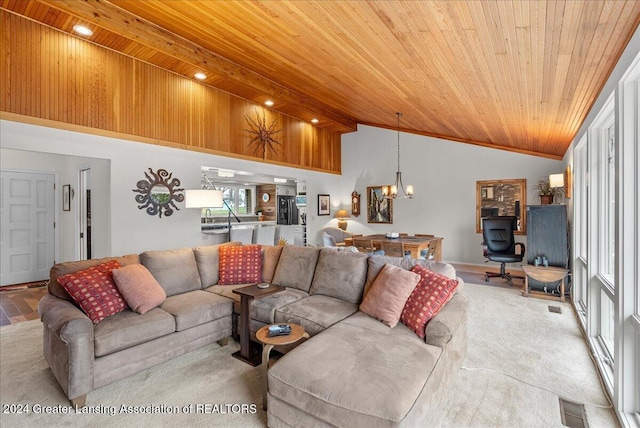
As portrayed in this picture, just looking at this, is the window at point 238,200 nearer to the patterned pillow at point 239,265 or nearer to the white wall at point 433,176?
the white wall at point 433,176

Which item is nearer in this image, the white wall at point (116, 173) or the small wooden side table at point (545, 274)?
the white wall at point (116, 173)

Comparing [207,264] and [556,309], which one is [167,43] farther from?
[556,309]

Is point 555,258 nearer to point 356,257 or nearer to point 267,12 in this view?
point 356,257

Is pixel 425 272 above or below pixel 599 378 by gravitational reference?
above

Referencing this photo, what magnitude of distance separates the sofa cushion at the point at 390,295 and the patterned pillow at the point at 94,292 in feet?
7.09

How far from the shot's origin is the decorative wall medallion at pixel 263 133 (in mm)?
6168

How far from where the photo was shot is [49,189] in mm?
5902

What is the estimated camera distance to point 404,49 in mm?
2789

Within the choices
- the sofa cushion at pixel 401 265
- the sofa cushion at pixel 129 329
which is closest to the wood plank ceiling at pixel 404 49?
the sofa cushion at pixel 401 265

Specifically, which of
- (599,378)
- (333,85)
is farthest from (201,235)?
(599,378)

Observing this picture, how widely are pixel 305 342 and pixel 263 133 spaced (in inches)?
199

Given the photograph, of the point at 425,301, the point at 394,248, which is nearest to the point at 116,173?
the point at 425,301

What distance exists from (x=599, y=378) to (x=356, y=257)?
2.21 metres

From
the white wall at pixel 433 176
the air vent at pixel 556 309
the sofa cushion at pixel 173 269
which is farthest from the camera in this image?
the white wall at pixel 433 176
